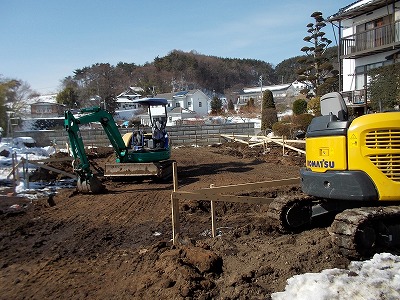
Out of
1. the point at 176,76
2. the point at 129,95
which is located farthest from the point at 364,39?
the point at 176,76

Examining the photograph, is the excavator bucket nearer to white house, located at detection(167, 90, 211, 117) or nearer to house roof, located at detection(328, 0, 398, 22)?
house roof, located at detection(328, 0, 398, 22)

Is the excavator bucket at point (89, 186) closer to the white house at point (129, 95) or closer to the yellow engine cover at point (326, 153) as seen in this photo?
the yellow engine cover at point (326, 153)

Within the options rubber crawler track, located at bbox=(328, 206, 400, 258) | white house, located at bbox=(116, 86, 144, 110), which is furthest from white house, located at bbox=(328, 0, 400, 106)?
white house, located at bbox=(116, 86, 144, 110)

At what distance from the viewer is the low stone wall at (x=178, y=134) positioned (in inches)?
1116

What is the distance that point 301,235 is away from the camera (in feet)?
19.1

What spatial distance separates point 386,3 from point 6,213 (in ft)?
77.1

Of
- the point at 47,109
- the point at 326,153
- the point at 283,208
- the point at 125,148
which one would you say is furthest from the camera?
the point at 47,109

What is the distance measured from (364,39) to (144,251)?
23622 millimetres

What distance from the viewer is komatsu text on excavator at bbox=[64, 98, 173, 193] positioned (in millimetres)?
10930

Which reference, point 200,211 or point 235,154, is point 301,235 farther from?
point 235,154

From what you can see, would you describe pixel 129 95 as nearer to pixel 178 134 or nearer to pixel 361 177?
pixel 178 134

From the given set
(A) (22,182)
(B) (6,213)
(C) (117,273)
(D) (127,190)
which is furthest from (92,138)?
(C) (117,273)

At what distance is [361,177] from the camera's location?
4926 mm

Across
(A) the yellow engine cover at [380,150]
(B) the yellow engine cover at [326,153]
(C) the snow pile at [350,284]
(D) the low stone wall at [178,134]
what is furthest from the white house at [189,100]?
(C) the snow pile at [350,284]
